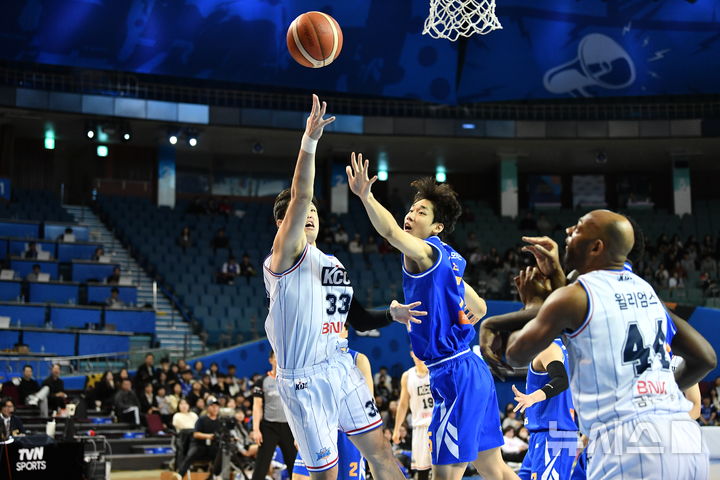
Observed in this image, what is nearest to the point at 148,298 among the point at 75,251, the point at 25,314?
the point at 75,251

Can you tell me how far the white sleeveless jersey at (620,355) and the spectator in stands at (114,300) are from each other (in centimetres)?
2116

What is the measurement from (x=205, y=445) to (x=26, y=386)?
598cm

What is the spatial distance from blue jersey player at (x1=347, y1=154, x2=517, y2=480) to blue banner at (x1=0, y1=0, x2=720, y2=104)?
18793 mm

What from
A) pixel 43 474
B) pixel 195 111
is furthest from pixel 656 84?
pixel 43 474

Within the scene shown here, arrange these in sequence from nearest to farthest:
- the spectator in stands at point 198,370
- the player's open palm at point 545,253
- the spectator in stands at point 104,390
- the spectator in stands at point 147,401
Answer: the player's open palm at point 545,253, the spectator in stands at point 147,401, the spectator in stands at point 104,390, the spectator in stands at point 198,370

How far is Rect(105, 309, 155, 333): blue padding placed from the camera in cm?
2342

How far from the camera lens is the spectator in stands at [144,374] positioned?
64.3ft

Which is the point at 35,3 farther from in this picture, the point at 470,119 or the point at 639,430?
the point at 639,430

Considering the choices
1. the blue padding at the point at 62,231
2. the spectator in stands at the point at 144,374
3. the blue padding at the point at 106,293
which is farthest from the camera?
the blue padding at the point at 62,231

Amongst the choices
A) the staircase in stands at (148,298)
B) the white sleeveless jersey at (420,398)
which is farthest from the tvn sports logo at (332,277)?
the staircase in stands at (148,298)

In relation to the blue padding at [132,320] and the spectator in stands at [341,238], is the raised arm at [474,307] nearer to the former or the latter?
the blue padding at [132,320]

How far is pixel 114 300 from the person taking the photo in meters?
23.9

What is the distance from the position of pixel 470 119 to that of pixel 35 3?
592 inches

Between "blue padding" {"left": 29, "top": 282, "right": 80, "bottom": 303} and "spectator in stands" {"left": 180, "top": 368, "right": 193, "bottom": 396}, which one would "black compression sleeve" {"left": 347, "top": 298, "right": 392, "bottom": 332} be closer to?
"spectator in stands" {"left": 180, "top": 368, "right": 193, "bottom": 396}
